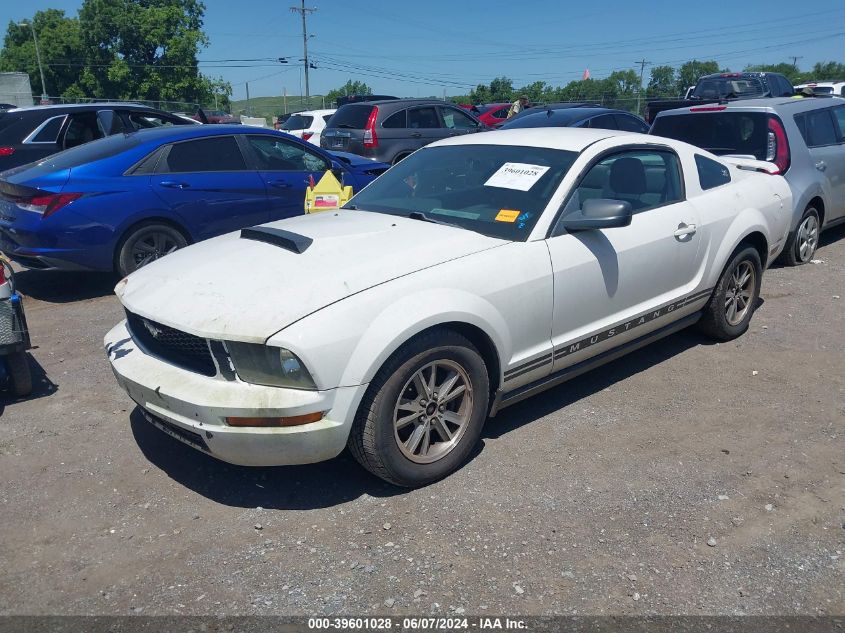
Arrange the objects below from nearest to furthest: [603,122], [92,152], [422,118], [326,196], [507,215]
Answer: [507,215]
[326,196]
[92,152]
[603,122]
[422,118]

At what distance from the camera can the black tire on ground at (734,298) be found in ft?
17.1

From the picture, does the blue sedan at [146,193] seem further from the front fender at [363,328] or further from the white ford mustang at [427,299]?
the front fender at [363,328]

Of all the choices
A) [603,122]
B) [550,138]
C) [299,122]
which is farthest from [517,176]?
[299,122]

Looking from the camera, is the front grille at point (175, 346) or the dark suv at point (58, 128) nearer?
the front grille at point (175, 346)

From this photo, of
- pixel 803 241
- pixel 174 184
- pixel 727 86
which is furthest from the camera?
pixel 727 86

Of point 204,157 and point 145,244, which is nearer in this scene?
point 145,244

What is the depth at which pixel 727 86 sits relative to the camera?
53.0 feet

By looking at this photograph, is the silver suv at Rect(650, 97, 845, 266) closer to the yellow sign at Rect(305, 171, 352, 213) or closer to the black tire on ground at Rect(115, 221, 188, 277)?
the yellow sign at Rect(305, 171, 352, 213)

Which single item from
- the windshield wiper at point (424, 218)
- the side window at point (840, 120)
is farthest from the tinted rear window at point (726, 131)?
the windshield wiper at point (424, 218)

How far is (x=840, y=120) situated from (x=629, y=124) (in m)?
3.53

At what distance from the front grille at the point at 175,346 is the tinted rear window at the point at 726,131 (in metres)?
6.15

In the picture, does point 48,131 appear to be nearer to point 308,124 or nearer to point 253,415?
point 308,124

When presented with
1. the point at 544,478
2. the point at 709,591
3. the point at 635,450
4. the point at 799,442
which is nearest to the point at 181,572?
the point at 544,478

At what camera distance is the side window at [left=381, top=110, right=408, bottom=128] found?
1257 centimetres
